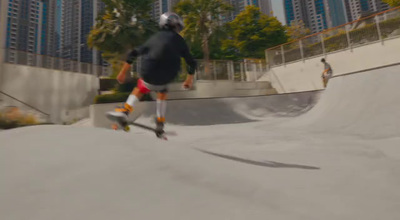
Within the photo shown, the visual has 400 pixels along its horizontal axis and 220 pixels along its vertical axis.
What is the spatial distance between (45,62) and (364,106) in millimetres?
20307

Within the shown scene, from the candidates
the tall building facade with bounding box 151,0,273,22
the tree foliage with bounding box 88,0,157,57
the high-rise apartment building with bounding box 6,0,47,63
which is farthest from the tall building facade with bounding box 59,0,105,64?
the tree foliage with bounding box 88,0,157,57

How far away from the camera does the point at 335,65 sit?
14703 mm

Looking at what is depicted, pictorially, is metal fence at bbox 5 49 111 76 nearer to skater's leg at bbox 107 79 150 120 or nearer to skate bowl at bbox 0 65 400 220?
skater's leg at bbox 107 79 150 120

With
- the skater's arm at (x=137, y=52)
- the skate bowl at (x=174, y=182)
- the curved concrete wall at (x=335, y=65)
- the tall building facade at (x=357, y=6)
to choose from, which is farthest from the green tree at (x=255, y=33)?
the tall building facade at (x=357, y=6)

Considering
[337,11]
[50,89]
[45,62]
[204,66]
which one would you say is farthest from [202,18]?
[337,11]

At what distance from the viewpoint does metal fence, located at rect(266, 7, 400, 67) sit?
12625mm

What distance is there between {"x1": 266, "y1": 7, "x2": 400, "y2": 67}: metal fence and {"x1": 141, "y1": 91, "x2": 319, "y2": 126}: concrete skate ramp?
283 inches

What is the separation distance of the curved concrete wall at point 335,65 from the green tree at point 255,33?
50.4 ft

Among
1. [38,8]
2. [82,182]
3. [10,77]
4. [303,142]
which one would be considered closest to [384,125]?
[303,142]

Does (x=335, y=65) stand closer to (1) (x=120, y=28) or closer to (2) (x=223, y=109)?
(2) (x=223, y=109)

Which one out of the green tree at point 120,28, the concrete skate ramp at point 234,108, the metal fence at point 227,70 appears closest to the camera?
the concrete skate ramp at point 234,108

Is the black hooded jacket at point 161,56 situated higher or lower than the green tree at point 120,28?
lower

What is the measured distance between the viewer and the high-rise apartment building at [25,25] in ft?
294

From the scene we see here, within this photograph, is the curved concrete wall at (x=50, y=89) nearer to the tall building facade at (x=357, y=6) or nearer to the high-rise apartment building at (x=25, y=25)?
the high-rise apartment building at (x=25, y=25)
